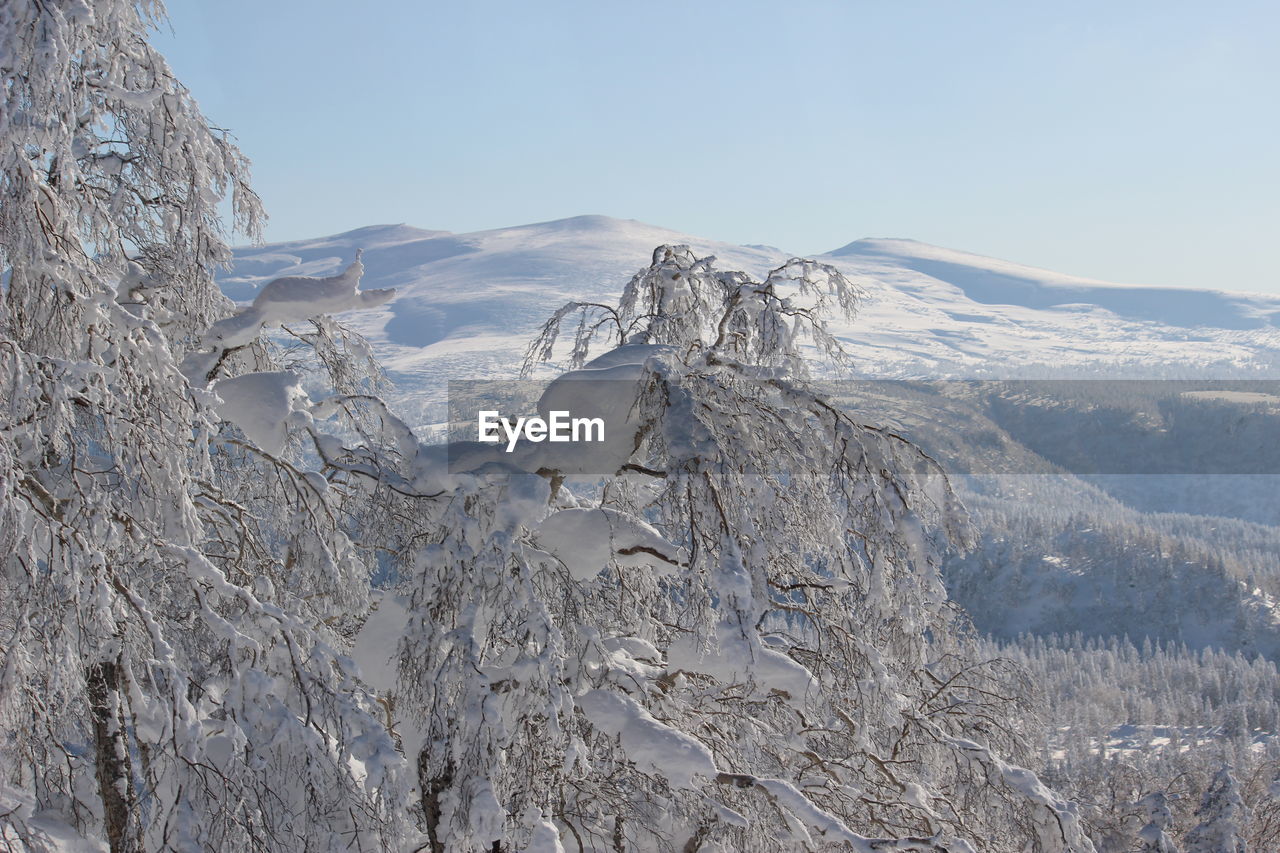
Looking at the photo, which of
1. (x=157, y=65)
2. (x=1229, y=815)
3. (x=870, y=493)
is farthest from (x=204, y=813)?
(x=1229, y=815)

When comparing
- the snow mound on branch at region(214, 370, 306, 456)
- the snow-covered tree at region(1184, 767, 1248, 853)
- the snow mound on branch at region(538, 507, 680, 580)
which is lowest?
the snow-covered tree at region(1184, 767, 1248, 853)

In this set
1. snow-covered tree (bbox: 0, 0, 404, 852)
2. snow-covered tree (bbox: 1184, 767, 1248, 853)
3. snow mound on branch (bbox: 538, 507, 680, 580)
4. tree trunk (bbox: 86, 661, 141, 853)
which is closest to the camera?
snow-covered tree (bbox: 0, 0, 404, 852)

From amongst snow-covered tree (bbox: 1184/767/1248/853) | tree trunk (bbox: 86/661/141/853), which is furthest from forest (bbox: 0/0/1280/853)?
snow-covered tree (bbox: 1184/767/1248/853)

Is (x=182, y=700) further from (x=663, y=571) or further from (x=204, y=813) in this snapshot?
(x=663, y=571)

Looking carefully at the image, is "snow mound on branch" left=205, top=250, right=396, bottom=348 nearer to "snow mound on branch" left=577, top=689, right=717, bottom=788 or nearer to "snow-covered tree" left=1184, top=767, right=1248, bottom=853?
"snow mound on branch" left=577, top=689, right=717, bottom=788

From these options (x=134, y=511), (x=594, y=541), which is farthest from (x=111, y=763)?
(x=594, y=541)

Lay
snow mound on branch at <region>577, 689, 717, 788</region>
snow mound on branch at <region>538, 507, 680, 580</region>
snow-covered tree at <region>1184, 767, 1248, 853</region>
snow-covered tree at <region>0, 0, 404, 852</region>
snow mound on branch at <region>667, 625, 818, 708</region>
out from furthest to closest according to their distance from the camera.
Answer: snow-covered tree at <region>1184, 767, 1248, 853</region> → snow mound on branch at <region>538, 507, 680, 580</region> → snow mound on branch at <region>667, 625, 818, 708</region> → snow mound on branch at <region>577, 689, 717, 788</region> → snow-covered tree at <region>0, 0, 404, 852</region>

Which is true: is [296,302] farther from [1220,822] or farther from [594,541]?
[1220,822]
